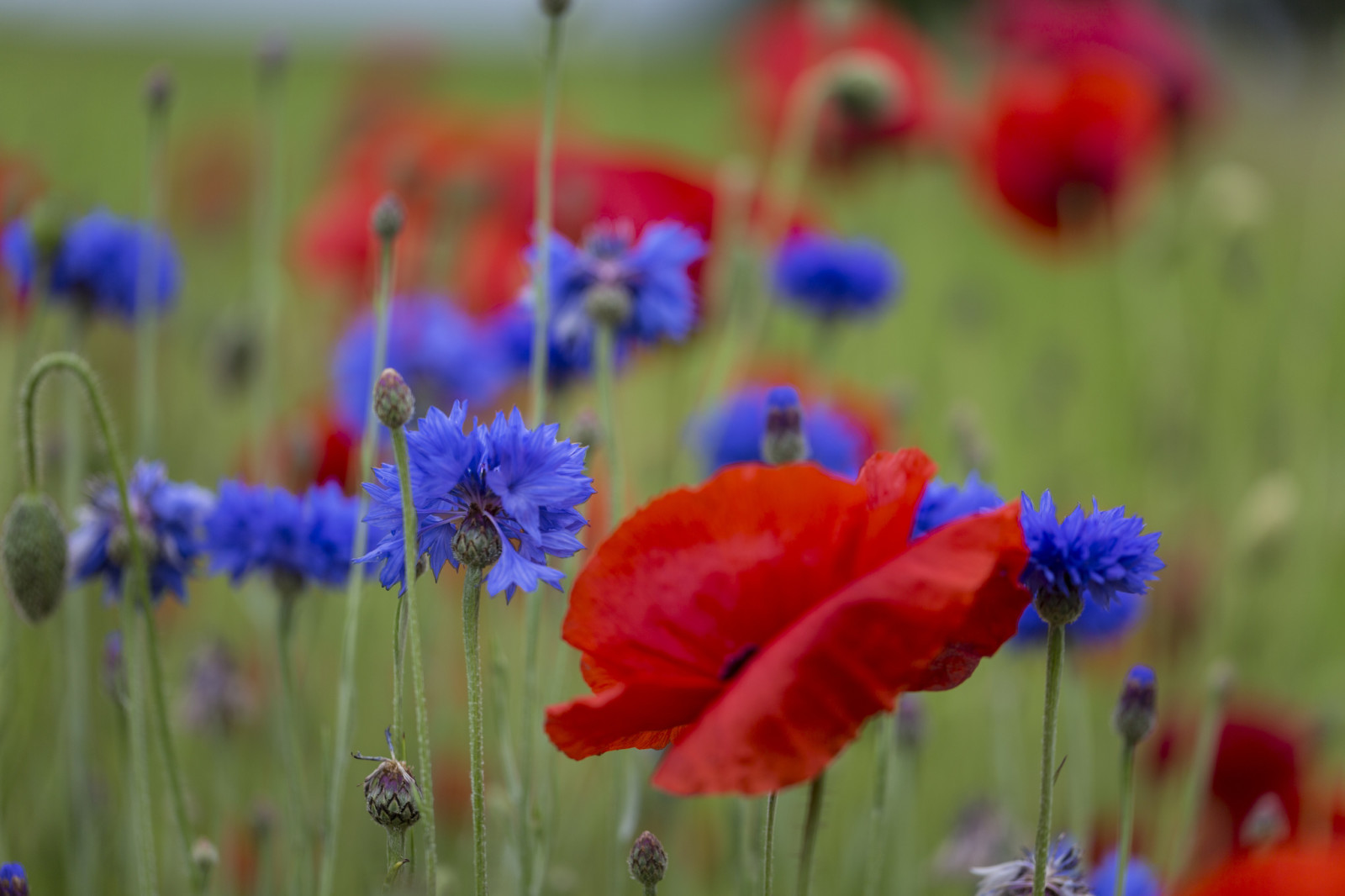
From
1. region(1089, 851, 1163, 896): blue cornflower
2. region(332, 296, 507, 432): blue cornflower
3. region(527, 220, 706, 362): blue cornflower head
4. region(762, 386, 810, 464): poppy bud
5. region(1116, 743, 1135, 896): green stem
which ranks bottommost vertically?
region(1089, 851, 1163, 896): blue cornflower

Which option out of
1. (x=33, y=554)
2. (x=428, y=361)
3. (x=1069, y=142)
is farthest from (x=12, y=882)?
(x=1069, y=142)

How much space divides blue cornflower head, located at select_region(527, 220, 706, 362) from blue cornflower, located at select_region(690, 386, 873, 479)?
4.2 inches

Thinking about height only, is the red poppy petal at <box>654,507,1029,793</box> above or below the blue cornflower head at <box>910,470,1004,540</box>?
below

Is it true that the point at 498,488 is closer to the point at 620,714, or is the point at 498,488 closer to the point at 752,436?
the point at 620,714

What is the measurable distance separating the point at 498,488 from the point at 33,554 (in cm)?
17

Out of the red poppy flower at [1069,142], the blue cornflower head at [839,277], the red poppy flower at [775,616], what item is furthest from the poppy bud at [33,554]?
the red poppy flower at [1069,142]

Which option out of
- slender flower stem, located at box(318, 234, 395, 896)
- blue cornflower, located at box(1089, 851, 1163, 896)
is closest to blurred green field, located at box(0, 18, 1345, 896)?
slender flower stem, located at box(318, 234, 395, 896)

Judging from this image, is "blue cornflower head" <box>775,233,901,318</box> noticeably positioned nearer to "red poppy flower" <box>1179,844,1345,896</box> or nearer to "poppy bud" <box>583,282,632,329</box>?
"poppy bud" <box>583,282,632,329</box>

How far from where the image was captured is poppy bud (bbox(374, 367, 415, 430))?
13.2 inches

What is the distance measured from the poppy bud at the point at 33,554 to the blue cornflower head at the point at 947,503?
0.91ft

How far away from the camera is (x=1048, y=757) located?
0.35 meters

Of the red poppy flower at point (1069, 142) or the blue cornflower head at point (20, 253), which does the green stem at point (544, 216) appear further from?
the red poppy flower at point (1069, 142)

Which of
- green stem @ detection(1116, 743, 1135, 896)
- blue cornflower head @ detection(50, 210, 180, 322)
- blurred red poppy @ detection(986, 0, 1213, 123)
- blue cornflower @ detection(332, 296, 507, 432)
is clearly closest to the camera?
green stem @ detection(1116, 743, 1135, 896)

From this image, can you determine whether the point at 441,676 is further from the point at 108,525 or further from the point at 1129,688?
the point at 1129,688
